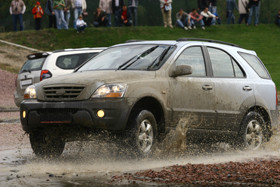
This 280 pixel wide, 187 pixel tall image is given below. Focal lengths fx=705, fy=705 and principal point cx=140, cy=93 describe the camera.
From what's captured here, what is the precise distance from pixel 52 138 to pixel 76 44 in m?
23.9

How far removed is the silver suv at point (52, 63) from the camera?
57.4 feet

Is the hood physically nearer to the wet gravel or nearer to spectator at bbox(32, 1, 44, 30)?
the wet gravel

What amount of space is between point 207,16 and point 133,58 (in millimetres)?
27229

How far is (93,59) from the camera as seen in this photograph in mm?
10805

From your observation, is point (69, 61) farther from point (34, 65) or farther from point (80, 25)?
A: point (80, 25)

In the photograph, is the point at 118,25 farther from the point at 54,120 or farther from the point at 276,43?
the point at 54,120

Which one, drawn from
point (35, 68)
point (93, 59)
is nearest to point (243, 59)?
point (93, 59)

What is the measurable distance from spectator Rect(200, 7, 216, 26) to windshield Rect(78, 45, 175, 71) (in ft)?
83.4

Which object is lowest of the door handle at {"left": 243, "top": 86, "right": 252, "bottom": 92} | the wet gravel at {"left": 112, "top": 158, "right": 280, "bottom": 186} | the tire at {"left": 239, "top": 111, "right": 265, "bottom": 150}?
the tire at {"left": 239, "top": 111, "right": 265, "bottom": 150}

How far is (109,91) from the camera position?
8984 millimetres

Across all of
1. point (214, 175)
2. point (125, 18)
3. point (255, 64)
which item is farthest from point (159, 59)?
point (125, 18)

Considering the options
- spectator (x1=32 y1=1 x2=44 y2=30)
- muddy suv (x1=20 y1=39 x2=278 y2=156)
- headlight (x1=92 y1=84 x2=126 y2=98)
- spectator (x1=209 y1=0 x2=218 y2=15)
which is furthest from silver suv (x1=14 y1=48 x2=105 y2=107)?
spectator (x1=209 y1=0 x2=218 y2=15)

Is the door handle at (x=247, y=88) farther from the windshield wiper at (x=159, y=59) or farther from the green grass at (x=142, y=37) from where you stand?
the green grass at (x=142, y=37)

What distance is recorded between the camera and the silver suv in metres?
17.5
